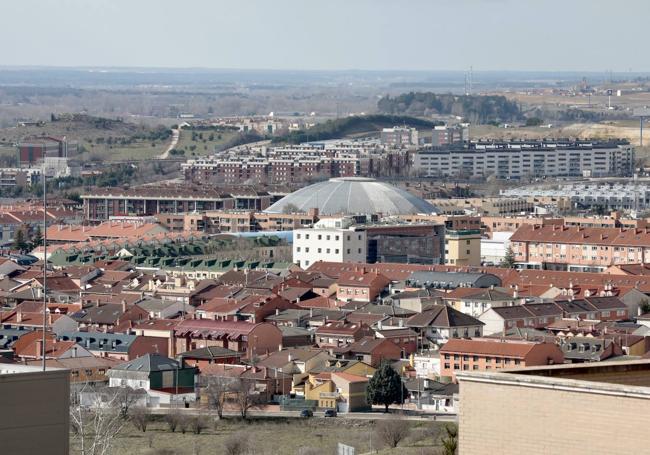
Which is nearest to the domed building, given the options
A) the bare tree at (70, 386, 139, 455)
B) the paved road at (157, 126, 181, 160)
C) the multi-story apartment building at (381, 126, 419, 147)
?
the bare tree at (70, 386, 139, 455)

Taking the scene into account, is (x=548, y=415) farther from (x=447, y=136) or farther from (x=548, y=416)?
(x=447, y=136)

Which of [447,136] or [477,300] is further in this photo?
[447,136]

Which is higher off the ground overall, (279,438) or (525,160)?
(279,438)

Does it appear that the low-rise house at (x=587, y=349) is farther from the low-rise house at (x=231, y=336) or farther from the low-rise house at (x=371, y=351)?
the low-rise house at (x=231, y=336)

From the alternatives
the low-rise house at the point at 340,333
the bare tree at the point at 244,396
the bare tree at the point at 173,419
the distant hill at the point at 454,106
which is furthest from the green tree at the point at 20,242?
the distant hill at the point at 454,106

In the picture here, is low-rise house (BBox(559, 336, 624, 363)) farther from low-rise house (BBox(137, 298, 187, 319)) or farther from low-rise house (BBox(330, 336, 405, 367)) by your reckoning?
low-rise house (BBox(137, 298, 187, 319))

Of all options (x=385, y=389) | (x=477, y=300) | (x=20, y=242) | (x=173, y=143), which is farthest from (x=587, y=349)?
(x=173, y=143)
